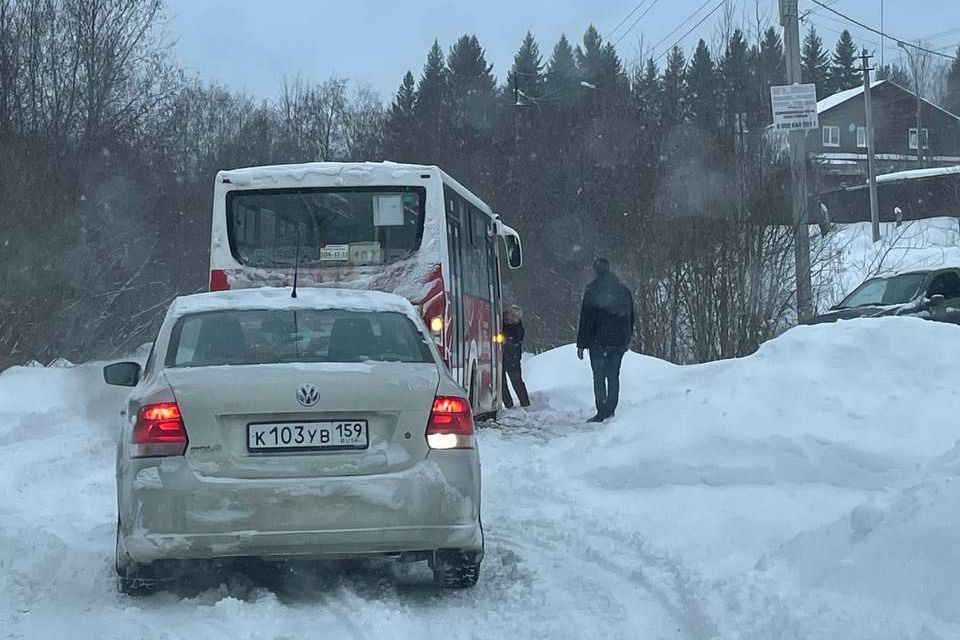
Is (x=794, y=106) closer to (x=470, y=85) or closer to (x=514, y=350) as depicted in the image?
(x=514, y=350)

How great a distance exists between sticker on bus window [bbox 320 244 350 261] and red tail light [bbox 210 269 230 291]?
3.49 feet

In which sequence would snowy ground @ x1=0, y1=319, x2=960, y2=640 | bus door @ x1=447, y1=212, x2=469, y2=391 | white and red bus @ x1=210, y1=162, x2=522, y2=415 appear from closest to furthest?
snowy ground @ x1=0, y1=319, x2=960, y2=640 < white and red bus @ x1=210, y1=162, x2=522, y2=415 < bus door @ x1=447, y1=212, x2=469, y2=391

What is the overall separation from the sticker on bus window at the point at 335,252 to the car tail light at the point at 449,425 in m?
7.32

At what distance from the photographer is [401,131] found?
51.3 meters

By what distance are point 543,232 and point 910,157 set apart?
58.0 m

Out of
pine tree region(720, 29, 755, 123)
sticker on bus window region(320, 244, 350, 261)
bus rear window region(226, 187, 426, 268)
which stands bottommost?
sticker on bus window region(320, 244, 350, 261)

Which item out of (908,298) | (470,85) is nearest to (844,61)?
(470,85)

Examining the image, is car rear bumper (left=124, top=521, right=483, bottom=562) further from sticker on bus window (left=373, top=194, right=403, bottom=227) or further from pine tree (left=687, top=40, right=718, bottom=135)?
pine tree (left=687, top=40, right=718, bottom=135)

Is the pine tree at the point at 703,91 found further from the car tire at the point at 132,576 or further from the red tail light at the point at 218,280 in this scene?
the car tire at the point at 132,576

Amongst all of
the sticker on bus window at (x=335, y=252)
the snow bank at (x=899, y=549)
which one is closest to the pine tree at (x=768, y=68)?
the sticker on bus window at (x=335, y=252)

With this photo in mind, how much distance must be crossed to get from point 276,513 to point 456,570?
3.27ft

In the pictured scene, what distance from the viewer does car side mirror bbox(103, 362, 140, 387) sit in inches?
290

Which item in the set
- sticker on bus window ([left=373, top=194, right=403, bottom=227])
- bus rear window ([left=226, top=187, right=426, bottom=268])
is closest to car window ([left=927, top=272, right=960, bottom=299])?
bus rear window ([left=226, top=187, right=426, bottom=268])

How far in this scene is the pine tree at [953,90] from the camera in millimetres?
94500
